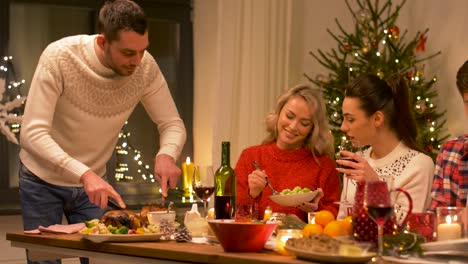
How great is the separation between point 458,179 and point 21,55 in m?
3.11

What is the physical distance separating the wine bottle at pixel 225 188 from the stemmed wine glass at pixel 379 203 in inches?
34.3

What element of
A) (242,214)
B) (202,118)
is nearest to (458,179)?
(242,214)

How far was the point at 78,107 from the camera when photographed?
3344 mm

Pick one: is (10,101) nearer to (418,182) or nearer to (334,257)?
(418,182)

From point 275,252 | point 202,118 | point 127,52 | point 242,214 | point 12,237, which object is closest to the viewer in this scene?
point 275,252

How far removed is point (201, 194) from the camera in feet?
9.59

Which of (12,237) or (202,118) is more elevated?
(202,118)

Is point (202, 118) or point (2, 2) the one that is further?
point (202, 118)

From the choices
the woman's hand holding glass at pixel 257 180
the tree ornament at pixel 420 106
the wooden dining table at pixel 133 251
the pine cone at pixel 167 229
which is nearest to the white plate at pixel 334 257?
the wooden dining table at pixel 133 251

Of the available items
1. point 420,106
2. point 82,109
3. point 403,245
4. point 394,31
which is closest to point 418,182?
point 403,245

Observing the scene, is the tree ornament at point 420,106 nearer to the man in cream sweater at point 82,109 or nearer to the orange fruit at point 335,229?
the man in cream sweater at point 82,109

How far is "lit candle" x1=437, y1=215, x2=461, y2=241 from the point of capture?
222 cm

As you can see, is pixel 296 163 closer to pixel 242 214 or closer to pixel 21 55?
pixel 242 214

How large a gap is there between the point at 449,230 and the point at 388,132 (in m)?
1.19
